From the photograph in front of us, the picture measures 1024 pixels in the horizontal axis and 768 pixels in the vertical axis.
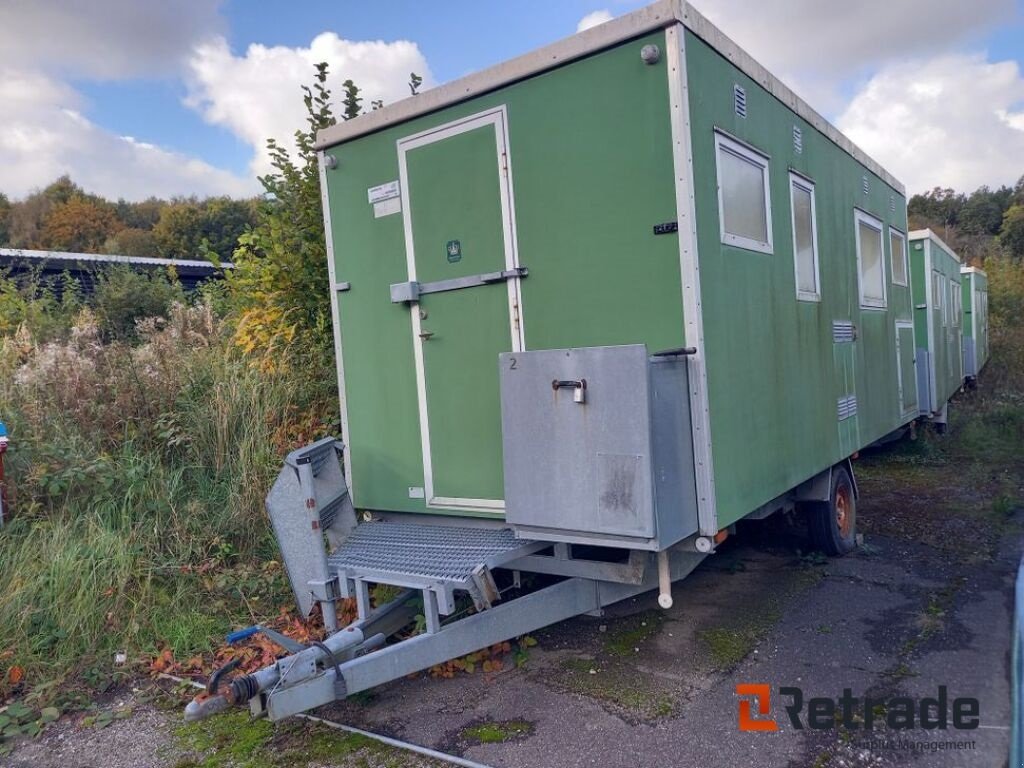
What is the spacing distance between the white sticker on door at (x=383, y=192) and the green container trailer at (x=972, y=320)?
41.0 feet

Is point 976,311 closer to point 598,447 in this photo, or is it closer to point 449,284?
point 449,284

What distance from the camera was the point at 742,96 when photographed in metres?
3.98

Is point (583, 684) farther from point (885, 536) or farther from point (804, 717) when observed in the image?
point (885, 536)

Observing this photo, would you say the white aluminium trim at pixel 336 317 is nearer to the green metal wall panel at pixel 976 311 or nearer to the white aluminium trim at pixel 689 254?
the white aluminium trim at pixel 689 254

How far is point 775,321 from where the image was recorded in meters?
4.20

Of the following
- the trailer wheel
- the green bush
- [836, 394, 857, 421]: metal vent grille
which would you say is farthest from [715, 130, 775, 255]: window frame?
the green bush

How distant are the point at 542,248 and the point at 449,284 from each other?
23.0 inches

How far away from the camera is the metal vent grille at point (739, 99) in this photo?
3.88 metres

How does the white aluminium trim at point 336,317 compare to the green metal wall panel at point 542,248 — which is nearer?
the green metal wall panel at point 542,248

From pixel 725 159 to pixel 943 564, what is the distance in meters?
3.46

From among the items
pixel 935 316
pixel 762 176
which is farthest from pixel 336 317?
pixel 935 316

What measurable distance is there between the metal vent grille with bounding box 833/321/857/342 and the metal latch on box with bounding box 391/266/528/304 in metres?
2.60

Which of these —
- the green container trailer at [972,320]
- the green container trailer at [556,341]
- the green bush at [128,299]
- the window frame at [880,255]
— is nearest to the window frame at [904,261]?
the window frame at [880,255]

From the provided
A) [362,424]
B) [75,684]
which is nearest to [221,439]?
[362,424]
